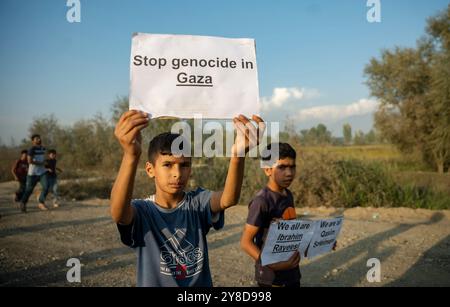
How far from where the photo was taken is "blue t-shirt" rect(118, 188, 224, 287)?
2.23m

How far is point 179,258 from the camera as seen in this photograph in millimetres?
2254

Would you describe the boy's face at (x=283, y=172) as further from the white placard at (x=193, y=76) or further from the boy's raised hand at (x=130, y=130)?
the boy's raised hand at (x=130, y=130)

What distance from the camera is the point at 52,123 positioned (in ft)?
108

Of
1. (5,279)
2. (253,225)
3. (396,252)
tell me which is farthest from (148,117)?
(396,252)

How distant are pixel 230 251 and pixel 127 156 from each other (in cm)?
546

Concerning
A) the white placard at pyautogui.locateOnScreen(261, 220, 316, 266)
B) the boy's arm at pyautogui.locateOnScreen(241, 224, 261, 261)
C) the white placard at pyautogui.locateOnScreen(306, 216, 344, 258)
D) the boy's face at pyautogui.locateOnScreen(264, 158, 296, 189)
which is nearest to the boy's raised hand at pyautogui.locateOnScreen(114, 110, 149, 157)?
the white placard at pyautogui.locateOnScreen(261, 220, 316, 266)

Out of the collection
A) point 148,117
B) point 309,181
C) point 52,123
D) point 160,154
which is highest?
point 52,123

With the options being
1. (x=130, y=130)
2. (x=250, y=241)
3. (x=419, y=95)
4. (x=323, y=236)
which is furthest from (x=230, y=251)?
(x=419, y=95)

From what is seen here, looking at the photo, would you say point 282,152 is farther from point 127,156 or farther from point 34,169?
point 34,169

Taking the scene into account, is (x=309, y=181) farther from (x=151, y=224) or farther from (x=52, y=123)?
(x=52, y=123)

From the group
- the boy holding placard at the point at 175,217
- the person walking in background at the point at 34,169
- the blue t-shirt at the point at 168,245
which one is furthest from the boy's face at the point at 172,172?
the person walking in background at the point at 34,169

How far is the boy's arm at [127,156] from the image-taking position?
1817 millimetres

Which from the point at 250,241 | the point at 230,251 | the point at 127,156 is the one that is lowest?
the point at 230,251
